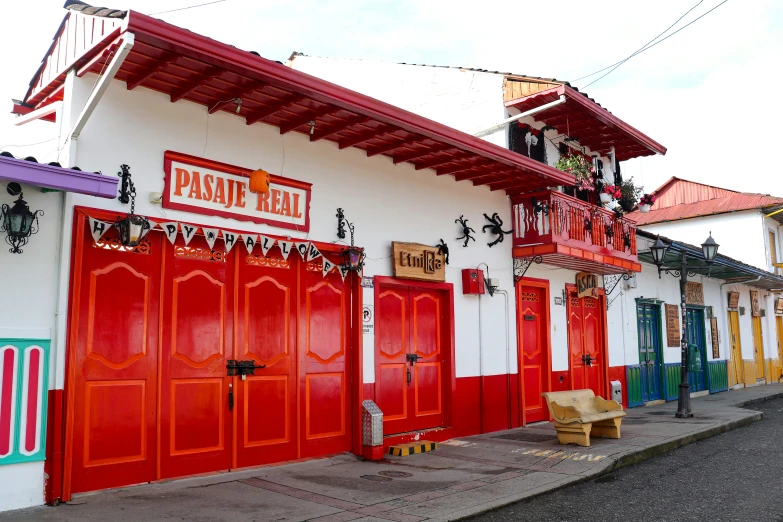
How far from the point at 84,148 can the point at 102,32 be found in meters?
1.18

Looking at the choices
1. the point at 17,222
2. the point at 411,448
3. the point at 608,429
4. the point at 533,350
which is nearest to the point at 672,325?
the point at 533,350

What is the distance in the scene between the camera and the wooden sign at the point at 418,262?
964 cm

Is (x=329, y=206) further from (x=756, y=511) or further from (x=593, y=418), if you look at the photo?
(x=756, y=511)

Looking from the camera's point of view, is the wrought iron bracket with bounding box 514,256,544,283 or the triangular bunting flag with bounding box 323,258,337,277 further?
the wrought iron bracket with bounding box 514,256,544,283

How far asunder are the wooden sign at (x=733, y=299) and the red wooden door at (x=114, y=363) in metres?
20.5

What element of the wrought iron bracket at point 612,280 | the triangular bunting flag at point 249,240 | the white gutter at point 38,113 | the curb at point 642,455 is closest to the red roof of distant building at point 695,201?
the wrought iron bracket at point 612,280

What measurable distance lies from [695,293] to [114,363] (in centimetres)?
1763

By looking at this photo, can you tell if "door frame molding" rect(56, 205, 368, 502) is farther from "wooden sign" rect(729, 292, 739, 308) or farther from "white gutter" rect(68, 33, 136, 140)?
"wooden sign" rect(729, 292, 739, 308)

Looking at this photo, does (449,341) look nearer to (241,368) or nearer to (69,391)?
(241,368)

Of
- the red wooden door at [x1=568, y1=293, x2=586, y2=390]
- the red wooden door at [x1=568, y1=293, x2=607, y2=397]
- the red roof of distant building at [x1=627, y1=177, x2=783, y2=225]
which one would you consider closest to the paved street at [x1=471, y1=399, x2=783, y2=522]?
the red wooden door at [x1=568, y1=293, x2=586, y2=390]

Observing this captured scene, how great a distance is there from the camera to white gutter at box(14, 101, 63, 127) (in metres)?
6.74

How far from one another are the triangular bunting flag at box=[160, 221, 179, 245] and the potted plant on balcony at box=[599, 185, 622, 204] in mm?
9419

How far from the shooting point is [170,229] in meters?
6.93

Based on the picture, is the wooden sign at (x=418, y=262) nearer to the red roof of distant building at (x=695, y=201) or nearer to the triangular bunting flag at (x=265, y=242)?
the triangular bunting flag at (x=265, y=242)
